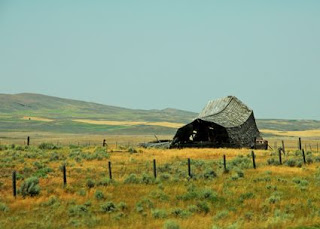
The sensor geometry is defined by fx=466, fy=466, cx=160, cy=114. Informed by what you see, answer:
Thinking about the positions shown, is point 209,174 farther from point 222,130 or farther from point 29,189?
point 222,130

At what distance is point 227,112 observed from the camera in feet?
197

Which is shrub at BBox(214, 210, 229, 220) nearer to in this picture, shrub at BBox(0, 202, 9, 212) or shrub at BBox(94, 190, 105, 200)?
shrub at BBox(94, 190, 105, 200)

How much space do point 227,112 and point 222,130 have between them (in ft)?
14.5

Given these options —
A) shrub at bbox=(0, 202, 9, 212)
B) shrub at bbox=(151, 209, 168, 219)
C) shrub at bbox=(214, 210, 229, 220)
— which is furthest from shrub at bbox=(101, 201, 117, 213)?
shrub at bbox=(214, 210, 229, 220)

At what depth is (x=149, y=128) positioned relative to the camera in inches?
7539

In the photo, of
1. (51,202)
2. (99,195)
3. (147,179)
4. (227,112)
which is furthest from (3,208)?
(227,112)

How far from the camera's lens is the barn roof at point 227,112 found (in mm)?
56906

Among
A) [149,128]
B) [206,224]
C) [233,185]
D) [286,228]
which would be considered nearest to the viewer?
[286,228]

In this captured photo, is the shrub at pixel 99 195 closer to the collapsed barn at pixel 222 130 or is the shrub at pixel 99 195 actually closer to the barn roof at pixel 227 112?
the collapsed barn at pixel 222 130

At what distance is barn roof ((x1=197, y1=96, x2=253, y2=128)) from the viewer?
56906 mm

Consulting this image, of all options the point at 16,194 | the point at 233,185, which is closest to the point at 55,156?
the point at 16,194

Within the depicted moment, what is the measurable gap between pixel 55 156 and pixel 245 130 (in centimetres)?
2625

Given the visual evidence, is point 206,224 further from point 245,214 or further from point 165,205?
point 165,205

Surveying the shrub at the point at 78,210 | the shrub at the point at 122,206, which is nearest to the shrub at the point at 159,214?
the shrub at the point at 122,206
